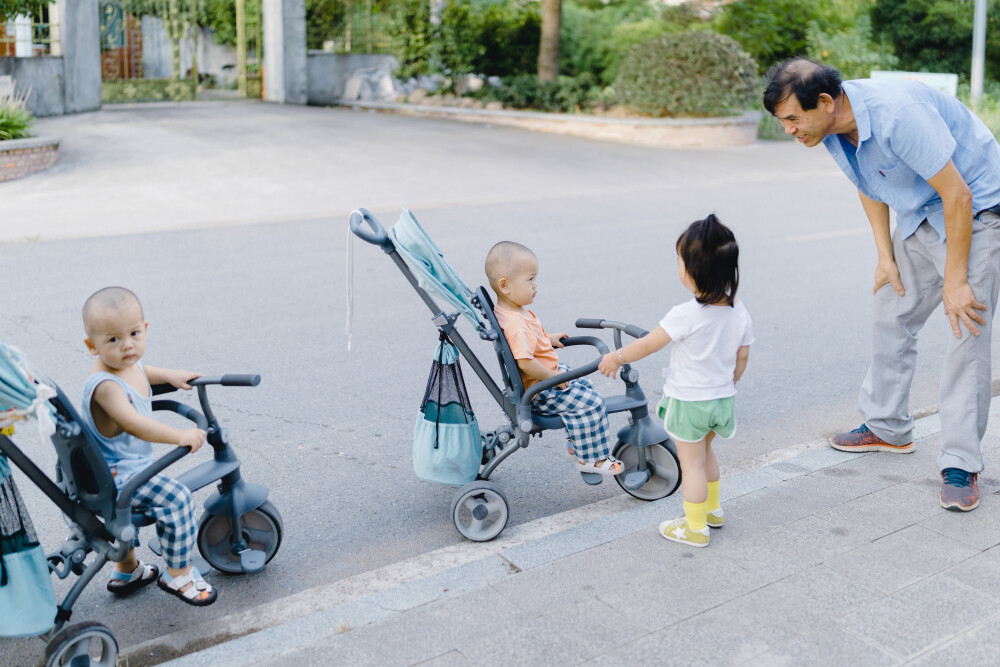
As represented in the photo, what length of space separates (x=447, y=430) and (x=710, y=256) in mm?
1211

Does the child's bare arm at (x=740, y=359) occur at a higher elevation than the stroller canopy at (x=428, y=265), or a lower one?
lower

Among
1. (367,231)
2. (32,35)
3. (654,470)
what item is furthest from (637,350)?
(32,35)

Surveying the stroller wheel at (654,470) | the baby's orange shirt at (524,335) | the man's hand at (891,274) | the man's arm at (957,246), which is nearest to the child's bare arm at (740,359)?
the stroller wheel at (654,470)

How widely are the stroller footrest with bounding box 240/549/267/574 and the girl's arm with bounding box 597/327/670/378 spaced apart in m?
1.36

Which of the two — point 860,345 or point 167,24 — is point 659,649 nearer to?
point 860,345

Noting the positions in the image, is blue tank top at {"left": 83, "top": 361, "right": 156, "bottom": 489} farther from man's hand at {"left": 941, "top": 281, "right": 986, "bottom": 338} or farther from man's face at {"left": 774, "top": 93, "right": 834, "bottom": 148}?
man's hand at {"left": 941, "top": 281, "right": 986, "bottom": 338}

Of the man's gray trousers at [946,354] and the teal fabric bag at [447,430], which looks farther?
the man's gray trousers at [946,354]

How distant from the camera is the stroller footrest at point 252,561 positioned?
3549mm

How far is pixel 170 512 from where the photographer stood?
3.21m

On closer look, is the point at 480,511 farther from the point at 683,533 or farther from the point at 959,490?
the point at 959,490

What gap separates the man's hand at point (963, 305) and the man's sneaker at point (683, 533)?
4.32ft

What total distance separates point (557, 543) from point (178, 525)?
1.34m

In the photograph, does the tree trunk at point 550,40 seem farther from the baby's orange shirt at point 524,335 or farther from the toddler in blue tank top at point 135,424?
the toddler in blue tank top at point 135,424

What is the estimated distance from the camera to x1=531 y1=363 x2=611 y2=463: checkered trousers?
3.95 metres
